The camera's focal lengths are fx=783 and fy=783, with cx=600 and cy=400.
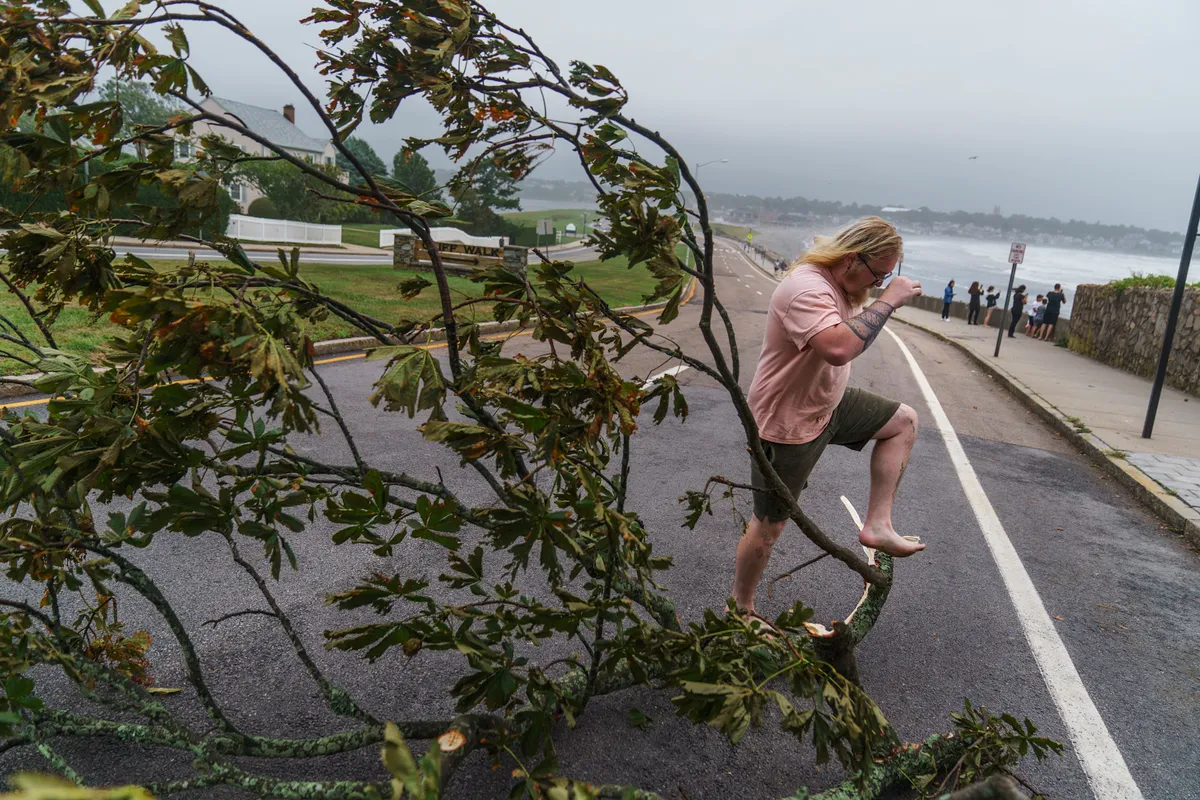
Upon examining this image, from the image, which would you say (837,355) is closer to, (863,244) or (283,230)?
(863,244)

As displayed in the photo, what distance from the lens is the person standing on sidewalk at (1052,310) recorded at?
22.0 meters

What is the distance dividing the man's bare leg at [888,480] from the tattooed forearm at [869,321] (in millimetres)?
711

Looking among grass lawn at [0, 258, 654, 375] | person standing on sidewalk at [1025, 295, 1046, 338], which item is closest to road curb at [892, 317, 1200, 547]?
grass lawn at [0, 258, 654, 375]

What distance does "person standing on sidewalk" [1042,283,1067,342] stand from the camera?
2205 centimetres

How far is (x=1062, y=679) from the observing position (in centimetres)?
362

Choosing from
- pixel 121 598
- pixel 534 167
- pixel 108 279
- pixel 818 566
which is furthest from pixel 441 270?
pixel 818 566

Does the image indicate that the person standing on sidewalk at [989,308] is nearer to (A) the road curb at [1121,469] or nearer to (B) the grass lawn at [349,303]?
(B) the grass lawn at [349,303]

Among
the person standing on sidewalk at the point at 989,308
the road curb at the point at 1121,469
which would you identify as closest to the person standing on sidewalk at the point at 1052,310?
the person standing on sidewalk at the point at 989,308

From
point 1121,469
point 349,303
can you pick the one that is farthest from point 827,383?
point 349,303

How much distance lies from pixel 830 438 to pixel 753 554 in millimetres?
621

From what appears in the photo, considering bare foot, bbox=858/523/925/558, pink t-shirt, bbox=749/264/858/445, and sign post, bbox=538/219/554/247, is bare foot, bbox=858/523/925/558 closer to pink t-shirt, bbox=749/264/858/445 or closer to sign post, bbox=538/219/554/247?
pink t-shirt, bbox=749/264/858/445

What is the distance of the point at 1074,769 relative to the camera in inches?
116

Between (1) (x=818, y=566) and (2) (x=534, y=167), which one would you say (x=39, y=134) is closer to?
(2) (x=534, y=167)

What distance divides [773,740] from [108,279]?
2619 mm
